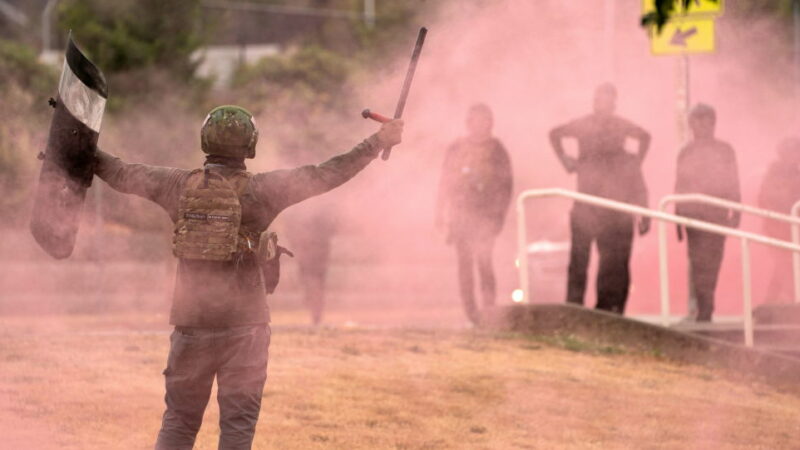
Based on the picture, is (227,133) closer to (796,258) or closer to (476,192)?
(476,192)

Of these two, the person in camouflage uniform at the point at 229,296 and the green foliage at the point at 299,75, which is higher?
the green foliage at the point at 299,75

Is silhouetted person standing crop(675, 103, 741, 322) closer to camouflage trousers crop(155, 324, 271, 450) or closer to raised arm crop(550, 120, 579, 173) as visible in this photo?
raised arm crop(550, 120, 579, 173)

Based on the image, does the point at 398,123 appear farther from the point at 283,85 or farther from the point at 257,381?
the point at 283,85

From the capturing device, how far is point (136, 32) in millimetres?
34312

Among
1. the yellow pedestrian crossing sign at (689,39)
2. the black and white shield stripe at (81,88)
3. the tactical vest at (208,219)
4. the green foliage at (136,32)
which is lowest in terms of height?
the tactical vest at (208,219)

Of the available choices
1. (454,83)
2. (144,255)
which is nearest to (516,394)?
(454,83)

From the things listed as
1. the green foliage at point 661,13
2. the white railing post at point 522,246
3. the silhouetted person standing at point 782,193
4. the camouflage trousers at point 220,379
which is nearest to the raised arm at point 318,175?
the camouflage trousers at point 220,379

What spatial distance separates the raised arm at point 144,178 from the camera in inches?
245

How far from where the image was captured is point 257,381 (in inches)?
243

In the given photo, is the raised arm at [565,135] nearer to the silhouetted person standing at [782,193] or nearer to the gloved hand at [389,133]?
the silhouetted person standing at [782,193]

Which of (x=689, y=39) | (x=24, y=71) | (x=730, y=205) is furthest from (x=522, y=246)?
(x=24, y=71)

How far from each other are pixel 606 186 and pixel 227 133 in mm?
6872

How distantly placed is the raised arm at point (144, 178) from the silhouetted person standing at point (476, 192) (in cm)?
662

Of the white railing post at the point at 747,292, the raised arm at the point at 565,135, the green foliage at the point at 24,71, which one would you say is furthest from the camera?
the green foliage at the point at 24,71
